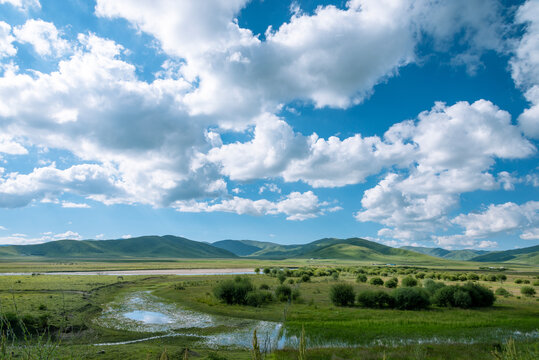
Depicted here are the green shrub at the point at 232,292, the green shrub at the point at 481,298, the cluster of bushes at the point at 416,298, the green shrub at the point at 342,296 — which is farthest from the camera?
the green shrub at the point at 232,292

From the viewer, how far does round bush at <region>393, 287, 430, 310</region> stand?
37.0 meters

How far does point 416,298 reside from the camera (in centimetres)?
3712

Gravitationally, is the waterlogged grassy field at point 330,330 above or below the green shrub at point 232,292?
below

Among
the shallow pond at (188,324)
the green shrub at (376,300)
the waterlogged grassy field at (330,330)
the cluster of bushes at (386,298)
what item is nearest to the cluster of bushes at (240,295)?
the waterlogged grassy field at (330,330)

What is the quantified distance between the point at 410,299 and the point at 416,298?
0.81 metres

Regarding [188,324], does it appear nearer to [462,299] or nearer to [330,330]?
[330,330]

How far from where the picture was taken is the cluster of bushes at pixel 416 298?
3728cm

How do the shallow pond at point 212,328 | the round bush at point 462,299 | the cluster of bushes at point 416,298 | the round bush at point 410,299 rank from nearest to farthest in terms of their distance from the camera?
the shallow pond at point 212,328 < the round bush at point 410,299 < the cluster of bushes at point 416,298 < the round bush at point 462,299

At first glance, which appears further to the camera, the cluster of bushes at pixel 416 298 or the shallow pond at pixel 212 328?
the cluster of bushes at pixel 416 298

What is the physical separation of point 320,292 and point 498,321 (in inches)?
954

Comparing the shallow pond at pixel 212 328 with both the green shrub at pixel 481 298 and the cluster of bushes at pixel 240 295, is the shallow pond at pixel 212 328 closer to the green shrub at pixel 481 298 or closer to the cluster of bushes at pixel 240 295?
the cluster of bushes at pixel 240 295

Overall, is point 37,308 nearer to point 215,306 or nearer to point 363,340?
point 215,306

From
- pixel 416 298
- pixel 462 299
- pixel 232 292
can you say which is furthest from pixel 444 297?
pixel 232 292

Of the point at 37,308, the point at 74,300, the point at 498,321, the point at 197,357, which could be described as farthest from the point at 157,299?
the point at 498,321
